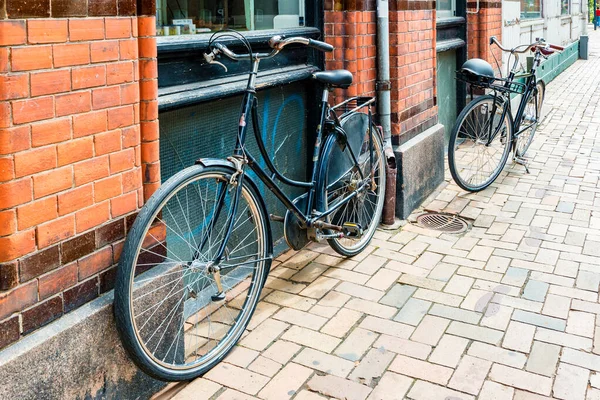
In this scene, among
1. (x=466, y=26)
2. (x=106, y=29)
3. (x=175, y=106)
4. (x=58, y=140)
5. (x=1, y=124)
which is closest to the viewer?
(x=1, y=124)

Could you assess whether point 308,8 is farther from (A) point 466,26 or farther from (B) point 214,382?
(A) point 466,26

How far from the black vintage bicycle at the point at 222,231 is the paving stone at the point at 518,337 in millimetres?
1148

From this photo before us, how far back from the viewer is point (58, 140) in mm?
2373

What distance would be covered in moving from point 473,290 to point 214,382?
68.6 inches

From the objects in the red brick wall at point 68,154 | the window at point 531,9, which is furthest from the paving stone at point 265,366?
the window at point 531,9

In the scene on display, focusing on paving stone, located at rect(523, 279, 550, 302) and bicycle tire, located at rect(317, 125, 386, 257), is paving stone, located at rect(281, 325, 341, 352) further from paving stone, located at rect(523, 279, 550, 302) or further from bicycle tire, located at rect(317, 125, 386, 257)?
paving stone, located at rect(523, 279, 550, 302)

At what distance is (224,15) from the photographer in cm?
399

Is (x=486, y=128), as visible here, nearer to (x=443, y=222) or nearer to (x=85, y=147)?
(x=443, y=222)

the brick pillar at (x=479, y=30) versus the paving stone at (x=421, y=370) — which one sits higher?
the brick pillar at (x=479, y=30)

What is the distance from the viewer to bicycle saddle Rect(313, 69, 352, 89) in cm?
401

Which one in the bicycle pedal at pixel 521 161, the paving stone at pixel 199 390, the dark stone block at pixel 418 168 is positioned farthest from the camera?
the bicycle pedal at pixel 521 161

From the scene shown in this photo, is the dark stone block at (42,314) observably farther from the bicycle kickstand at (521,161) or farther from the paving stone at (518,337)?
the bicycle kickstand at (521,161)

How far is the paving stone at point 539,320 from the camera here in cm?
358

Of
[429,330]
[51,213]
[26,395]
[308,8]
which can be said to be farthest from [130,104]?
[308,8]
